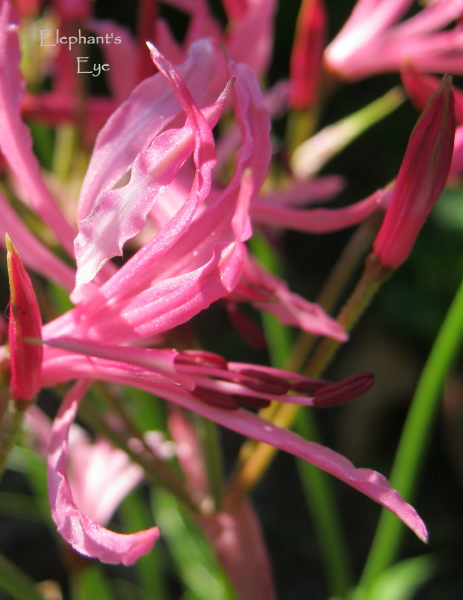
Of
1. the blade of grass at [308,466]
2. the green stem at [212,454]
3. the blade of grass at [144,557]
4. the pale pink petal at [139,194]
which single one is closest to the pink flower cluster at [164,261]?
the pale pink petal at [139,194]

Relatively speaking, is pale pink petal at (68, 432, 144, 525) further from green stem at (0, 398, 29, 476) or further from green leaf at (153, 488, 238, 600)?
green stem at (0, 398, 29, 476)

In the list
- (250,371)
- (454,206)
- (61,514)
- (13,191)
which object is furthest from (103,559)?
(454,206)

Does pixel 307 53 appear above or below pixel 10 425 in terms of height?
above

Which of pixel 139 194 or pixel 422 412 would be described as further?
pixel 422 412

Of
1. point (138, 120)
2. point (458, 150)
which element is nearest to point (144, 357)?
point (138, 120)

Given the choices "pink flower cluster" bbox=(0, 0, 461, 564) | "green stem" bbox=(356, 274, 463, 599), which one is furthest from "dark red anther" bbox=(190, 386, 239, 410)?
"green stem" bbox=(356, 274, 463, 599)

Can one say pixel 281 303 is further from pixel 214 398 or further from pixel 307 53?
pixel 307 53

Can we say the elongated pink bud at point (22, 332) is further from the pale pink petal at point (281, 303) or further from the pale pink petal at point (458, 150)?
the pale pink petal at point (458, 150)
